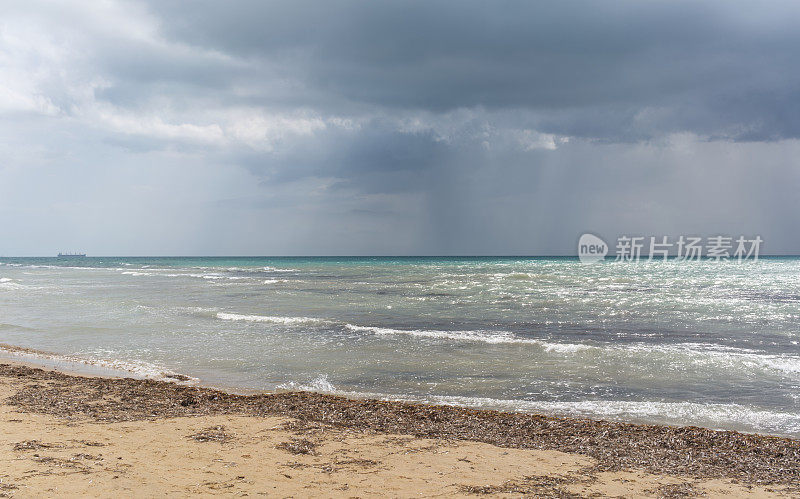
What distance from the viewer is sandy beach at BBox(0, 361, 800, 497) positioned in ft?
15.4

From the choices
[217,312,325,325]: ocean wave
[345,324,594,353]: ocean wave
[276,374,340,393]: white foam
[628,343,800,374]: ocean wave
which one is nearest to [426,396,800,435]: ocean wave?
[276,374,340,393]: white foam

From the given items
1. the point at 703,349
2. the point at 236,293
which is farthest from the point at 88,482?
the point at 236,293

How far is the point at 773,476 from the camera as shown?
5.22 m

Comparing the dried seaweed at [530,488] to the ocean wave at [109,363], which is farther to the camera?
the ocean wave at [109,363]

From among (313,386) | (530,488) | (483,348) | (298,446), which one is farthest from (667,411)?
(313,386)

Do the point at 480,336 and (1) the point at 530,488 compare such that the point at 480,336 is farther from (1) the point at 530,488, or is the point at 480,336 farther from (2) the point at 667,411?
(1) the point at 530,488

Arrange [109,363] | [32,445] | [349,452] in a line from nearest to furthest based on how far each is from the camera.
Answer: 1. [32,445]
2. [349,452]
3. [109,363]

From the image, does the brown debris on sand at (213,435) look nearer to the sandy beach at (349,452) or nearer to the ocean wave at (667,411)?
the sandy beach at (349,452)

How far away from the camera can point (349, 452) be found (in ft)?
18.5

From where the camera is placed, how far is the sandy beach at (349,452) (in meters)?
4.71

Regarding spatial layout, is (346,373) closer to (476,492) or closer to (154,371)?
(154,371)

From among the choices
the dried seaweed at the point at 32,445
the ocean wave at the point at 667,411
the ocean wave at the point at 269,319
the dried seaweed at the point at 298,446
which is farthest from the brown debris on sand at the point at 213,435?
the ocean wave at the point at 269,319

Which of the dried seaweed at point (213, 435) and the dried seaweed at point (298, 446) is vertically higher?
the dried seaweed at point (298, 446)

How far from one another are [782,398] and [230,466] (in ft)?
29.6
